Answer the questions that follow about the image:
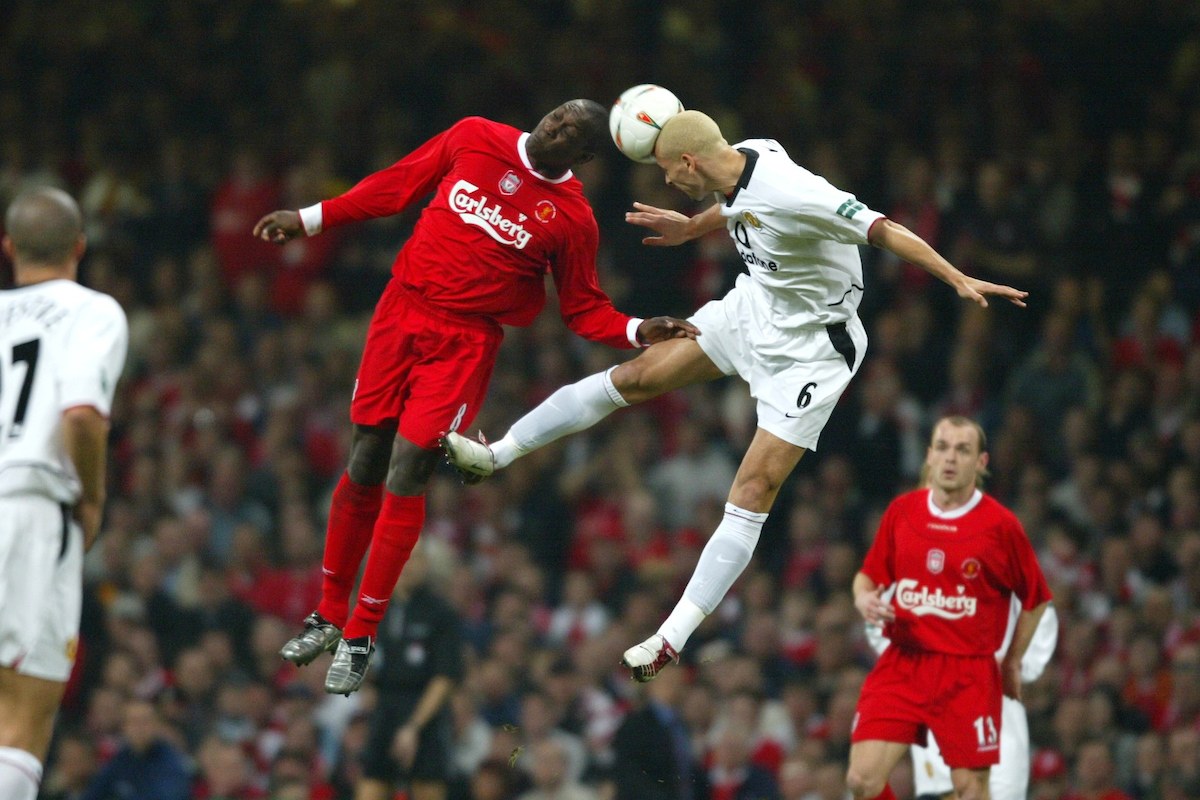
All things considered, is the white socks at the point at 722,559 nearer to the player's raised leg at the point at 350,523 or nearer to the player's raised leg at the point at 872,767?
the player's raised leg at the point at 872,767

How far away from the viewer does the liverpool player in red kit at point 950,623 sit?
6770mm

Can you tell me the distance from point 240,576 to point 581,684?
9.11ft

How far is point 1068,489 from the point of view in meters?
9.84

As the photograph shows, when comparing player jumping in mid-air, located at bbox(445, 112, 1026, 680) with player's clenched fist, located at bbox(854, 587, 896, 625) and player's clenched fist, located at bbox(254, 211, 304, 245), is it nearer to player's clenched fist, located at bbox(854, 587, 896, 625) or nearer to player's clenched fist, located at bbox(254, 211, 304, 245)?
player's clenched fist, located at bbox(854, 587, 896, 625)

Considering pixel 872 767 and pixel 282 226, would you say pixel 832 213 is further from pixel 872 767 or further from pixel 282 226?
pixel 872 767

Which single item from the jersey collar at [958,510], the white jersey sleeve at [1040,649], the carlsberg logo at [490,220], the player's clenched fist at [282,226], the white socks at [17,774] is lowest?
the white socks at [17,774]

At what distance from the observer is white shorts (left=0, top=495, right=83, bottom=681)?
4.44m

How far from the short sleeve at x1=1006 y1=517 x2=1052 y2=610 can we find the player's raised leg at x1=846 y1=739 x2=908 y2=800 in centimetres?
90

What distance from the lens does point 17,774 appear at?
4.41 meters

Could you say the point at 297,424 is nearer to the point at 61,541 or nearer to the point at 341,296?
the point at 341,296

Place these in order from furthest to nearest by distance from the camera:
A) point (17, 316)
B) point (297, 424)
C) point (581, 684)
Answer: point (297, 424)
point (581, 684)
point (17, 316)

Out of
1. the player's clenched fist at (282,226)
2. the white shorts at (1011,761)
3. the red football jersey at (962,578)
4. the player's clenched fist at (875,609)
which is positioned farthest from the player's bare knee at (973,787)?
the player's clenched fist at (282,226)

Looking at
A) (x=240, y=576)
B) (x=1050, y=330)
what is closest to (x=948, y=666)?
(x=1050, y=330)

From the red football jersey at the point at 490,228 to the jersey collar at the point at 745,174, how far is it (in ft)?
2.22
